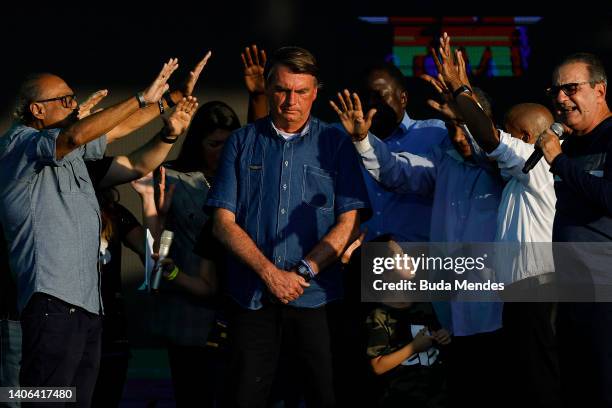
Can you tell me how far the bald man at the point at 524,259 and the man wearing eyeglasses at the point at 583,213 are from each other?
0.90 feet

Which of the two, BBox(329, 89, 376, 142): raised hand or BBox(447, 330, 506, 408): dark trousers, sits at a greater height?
BBox(329, 89, 376, 142): raised hand

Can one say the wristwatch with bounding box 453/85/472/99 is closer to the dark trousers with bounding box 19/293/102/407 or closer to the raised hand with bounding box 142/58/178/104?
the raised hand with bounding box 142/58/178/104

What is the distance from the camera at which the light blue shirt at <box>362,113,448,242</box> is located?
5582 mm

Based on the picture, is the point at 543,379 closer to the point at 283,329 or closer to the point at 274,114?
the point at 283,329

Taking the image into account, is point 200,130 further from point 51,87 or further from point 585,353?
point 585,353

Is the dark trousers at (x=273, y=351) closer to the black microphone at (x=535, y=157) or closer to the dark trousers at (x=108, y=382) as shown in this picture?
the dark trousers at (x=108, y=382)

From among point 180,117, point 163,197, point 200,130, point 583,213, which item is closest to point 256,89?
point 200,130

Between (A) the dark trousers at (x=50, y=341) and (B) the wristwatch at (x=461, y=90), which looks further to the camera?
(B) the wristwatch at (x=461, y=90)

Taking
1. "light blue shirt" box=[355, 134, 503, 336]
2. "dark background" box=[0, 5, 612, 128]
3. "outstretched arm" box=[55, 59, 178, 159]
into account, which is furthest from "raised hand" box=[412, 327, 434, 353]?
Result: "dark background" box=[0, 5, 612, 128]

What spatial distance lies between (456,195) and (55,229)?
1.93 m

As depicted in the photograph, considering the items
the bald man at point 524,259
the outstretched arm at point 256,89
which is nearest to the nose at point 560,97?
the bald man at point 524,259

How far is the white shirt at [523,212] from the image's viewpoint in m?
4.99

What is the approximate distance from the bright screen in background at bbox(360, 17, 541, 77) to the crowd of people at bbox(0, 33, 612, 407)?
1.91 m

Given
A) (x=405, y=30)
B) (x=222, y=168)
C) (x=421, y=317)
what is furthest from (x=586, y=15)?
(x=222, y=168)
